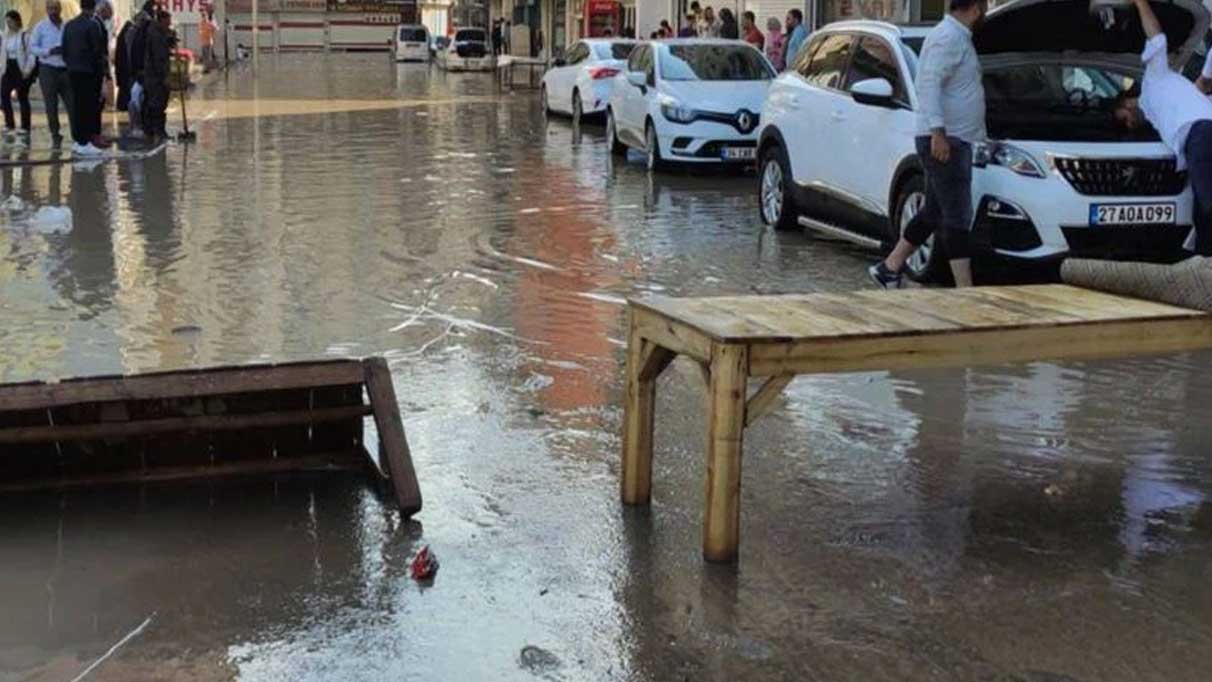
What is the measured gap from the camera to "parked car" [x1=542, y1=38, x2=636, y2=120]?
946 inches

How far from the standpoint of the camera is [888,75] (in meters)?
10.4

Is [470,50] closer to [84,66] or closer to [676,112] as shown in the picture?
[84,66]

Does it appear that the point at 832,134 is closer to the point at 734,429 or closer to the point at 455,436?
the point at 455,436

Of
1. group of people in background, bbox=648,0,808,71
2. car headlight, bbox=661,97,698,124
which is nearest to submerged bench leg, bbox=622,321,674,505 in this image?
car headlight, bbox=661,97,698,124

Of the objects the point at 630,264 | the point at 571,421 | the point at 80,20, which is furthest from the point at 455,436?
the point at 80,20

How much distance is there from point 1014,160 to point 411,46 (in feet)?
188

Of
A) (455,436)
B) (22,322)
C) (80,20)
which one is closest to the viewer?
(455,436)

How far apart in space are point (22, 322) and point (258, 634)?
4.83 meters

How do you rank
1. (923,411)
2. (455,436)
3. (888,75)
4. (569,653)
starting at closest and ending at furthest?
(569,653) < (455,436) < (923,411) < (888,75)

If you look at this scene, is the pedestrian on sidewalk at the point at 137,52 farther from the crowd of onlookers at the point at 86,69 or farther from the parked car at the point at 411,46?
the parked car at the point at 411,46

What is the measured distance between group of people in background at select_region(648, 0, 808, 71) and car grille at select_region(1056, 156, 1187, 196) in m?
13.1

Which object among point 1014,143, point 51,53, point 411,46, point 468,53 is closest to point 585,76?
point 51,53

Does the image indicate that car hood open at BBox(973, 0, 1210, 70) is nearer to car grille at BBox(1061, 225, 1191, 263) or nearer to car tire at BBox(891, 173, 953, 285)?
car tire at BBox(891, 173, 953, 285)

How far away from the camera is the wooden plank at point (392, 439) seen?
205 inches
